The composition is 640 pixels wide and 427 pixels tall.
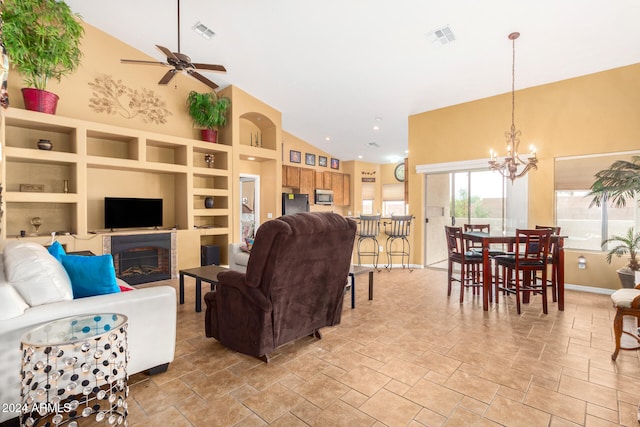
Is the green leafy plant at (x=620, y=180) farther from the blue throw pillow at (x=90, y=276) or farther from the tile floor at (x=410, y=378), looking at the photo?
the blue throw pillow at (x=90, y=276)

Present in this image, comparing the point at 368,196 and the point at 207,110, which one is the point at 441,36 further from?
the point at 368,196

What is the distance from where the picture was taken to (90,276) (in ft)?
A: 6.79

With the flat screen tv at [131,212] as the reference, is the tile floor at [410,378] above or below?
below

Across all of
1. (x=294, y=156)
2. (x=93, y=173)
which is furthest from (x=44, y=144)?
(x=294, y=156)

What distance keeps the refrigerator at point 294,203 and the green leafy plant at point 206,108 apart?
2.33m

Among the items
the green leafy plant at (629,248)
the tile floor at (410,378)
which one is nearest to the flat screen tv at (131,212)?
the tile floor at (410,378)

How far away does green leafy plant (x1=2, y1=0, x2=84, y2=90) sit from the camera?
379cm

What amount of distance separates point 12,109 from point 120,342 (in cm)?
416

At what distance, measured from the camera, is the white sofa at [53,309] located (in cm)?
159

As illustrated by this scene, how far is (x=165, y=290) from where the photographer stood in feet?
7.07

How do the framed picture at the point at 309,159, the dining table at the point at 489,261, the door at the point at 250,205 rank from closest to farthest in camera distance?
1. the dining table at the point at 489,261
2. the door at the point at 250,205
3. the framed picture at the point at 309,159

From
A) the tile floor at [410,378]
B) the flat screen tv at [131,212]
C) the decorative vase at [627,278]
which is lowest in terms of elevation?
the tile floor at [410,378]

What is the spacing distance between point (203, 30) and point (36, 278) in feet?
13.7

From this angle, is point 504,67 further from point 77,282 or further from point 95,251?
point 95,251
